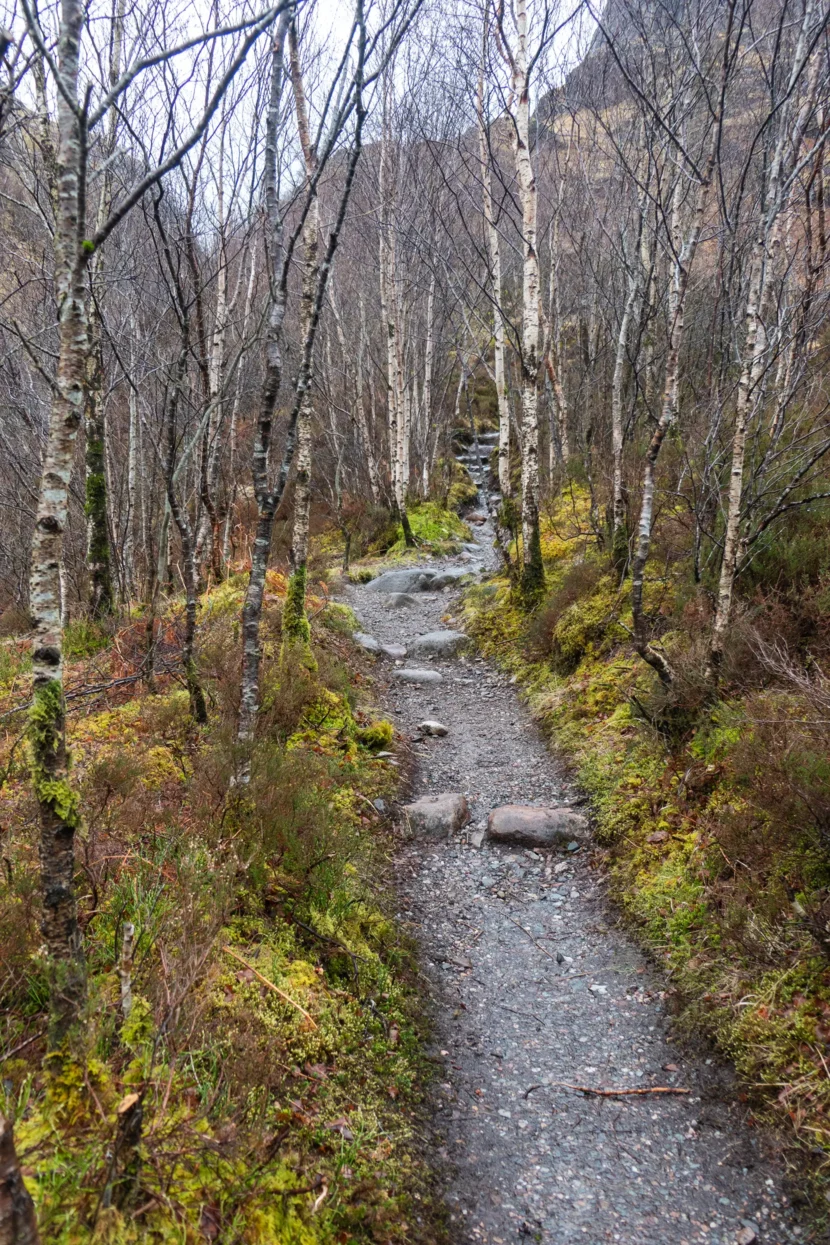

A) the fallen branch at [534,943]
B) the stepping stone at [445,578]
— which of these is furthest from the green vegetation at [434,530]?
the fallen branch at [534,943]

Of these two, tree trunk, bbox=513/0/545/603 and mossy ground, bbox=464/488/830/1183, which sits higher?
tree trunk, bbox=513/0/545/603

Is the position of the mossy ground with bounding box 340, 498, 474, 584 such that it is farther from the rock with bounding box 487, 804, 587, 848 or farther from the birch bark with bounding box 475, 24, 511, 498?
the rock with bounding box 487, 804, 587, 848

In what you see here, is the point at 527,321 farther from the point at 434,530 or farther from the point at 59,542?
the point at 434,530

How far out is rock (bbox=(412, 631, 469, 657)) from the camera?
355 inches

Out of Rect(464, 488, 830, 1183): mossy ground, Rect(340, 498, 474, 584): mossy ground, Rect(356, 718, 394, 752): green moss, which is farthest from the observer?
Rect(340, 498, 474, 584): mossy ground

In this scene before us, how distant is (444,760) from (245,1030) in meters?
3.87

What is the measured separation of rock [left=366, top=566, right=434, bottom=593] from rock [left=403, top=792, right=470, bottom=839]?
7044mm

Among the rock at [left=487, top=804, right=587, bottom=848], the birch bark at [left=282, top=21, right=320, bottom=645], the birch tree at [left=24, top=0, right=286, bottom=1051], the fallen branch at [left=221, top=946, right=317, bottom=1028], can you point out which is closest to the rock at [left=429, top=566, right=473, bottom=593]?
the birch bark at [left=282, top=21, right=320, bottom=645]

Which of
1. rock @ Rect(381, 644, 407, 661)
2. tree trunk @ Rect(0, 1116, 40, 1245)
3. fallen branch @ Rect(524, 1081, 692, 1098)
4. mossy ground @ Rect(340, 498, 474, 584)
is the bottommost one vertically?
fallen branch @ Rect(524, 1081, 692, 1098)

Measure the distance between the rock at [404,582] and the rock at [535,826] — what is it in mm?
7336

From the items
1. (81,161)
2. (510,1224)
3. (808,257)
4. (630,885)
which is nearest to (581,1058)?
(510,1224)

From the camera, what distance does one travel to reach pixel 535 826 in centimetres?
502

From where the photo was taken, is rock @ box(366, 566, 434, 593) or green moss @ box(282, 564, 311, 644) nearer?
green moss @ box(282, 564, 311, 644)

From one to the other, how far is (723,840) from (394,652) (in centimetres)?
582
